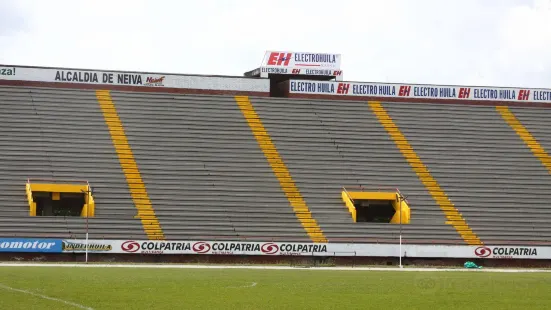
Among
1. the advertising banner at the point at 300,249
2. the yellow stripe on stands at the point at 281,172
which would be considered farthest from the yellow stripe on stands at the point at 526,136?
the yellow stripe on stands at the point at 281,172

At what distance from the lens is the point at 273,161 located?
63125 mm

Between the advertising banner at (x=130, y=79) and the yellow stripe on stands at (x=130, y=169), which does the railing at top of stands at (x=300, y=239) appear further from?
the advertising banner at (x=130, y=79)

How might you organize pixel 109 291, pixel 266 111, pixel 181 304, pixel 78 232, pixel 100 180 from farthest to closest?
pixel 266 111 < pixel 100 180 < pixel 78 232 < pixel 109 291 < pixel 181 304

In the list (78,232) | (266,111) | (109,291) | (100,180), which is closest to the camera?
(109,291)

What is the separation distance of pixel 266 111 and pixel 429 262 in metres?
18.3

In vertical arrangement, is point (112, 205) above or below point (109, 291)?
below

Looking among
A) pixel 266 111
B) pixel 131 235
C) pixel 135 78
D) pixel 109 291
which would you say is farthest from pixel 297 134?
pixel 109 291

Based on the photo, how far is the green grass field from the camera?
2450cm

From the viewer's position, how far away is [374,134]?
67.8m

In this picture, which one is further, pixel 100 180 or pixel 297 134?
pixel 297 134

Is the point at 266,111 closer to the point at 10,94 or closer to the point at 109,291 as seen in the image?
the point at 10,94

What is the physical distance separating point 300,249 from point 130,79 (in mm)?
20879

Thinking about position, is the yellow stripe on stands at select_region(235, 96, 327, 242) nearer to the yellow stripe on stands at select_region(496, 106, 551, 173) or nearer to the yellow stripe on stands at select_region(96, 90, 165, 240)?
the yellow stripe on stands at select_region(96, 90, 165, 240)

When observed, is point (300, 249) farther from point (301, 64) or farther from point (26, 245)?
point (301, 64)
